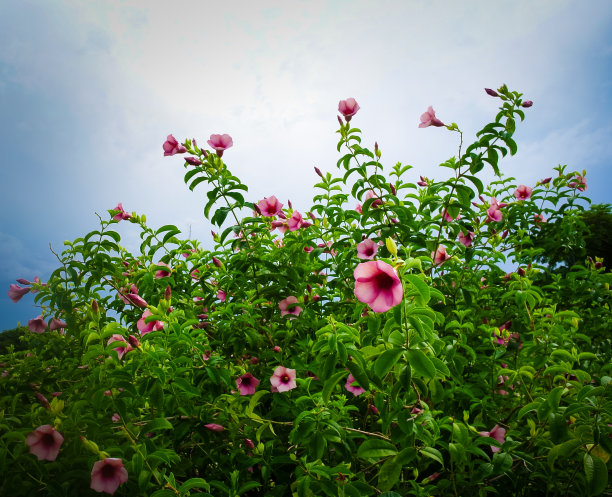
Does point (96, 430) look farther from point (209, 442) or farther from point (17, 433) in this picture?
point (209, 442)

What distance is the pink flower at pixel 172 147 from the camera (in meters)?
2.46

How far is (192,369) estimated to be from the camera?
1.86 meters

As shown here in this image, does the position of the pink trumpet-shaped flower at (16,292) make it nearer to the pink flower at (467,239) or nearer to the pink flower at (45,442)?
the pink flower at (45,442)

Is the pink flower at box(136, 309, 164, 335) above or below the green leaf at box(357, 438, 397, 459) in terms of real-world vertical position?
above

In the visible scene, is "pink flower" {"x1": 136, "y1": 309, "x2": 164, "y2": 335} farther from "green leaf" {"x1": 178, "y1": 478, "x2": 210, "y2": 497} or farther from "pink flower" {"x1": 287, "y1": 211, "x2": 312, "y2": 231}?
"pink flower" {"x1": 287, "y1": 211, "x2": 312, "y2": 231}

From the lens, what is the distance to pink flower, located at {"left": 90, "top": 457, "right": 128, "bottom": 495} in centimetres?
143

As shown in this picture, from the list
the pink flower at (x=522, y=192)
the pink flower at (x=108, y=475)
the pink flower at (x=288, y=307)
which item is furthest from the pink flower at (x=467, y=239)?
the pink flower at (x=108, y=475)

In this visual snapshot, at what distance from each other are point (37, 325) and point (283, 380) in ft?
6.31

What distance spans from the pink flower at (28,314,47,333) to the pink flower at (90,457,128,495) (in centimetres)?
167

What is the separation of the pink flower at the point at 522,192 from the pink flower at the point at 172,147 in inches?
117

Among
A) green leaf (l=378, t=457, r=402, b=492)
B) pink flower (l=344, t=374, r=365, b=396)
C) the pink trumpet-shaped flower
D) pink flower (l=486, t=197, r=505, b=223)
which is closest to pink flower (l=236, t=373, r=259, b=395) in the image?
pink flower (l=344, t=374, r=365, b=396)

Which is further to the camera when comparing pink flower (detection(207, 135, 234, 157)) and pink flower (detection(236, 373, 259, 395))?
pink flower (detection(207, 135, 234, 157))

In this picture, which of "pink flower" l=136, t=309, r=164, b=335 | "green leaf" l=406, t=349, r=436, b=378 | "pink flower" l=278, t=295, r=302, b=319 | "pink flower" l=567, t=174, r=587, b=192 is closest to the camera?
"green leaf" l=406, t=349, r=436, b=378

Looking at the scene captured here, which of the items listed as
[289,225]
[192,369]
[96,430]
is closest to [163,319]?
[192,369]
